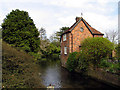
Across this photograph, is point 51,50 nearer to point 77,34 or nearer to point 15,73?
point 77,34

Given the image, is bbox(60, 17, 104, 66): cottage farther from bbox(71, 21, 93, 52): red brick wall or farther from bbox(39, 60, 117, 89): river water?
bbox(39, 60, 117, 89): river water

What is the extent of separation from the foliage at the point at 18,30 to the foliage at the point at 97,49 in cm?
1444

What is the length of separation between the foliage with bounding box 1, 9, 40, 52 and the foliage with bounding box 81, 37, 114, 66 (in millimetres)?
14444

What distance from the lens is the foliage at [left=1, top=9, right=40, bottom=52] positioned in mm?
22203

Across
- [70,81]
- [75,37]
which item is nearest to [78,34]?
[75,37]

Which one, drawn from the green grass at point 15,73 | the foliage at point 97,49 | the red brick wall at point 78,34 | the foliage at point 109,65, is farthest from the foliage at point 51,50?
the green grass at point 15,73

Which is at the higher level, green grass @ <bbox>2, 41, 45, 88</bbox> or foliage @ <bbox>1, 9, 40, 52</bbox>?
foliage @ <bbox>1, 9, 40, 52</bbox>

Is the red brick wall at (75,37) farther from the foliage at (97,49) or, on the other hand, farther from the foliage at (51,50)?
the foliage at (51,50)

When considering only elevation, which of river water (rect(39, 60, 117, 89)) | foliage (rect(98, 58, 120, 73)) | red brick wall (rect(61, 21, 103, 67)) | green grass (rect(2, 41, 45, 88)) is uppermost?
red brick wall (rect(61, 21, 103, 67))

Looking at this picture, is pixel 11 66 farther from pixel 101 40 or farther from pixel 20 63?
pixel 101 40

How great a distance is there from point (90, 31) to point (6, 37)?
1974 centimetres

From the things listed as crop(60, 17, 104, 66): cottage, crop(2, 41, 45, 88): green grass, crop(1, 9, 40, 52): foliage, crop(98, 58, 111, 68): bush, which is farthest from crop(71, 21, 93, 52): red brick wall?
crop(2, 41, 45, 88): green grass

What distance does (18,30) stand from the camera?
22.5 meters

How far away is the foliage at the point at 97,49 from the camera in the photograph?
41.5 ft
